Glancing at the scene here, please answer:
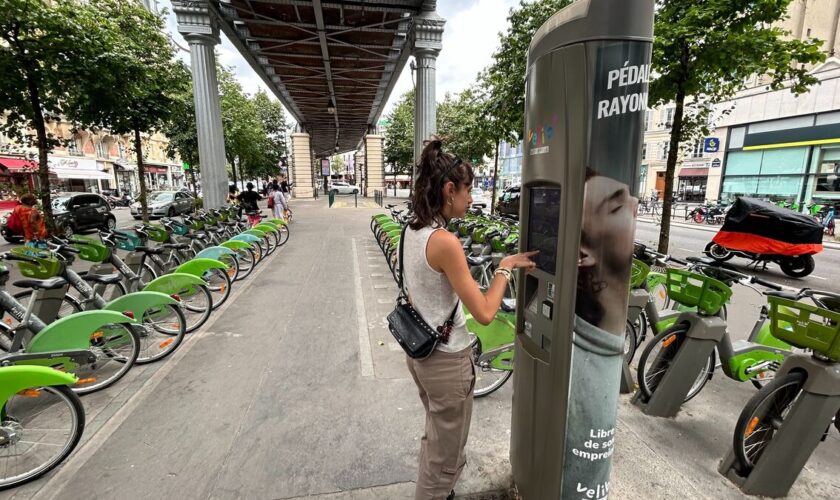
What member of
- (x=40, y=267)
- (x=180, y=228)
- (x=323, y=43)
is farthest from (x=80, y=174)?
(x=40, y=267)

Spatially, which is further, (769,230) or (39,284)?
(769,230)

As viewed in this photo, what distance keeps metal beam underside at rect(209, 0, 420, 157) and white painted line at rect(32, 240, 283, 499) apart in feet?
28.0

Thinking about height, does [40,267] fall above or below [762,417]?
above

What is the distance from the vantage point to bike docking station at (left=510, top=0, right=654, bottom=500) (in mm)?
1506

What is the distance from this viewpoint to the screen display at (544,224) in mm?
1693

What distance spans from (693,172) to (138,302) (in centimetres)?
3753

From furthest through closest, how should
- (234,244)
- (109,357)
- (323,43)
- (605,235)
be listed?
(323,43), (234,244), (109,357), (605,235)

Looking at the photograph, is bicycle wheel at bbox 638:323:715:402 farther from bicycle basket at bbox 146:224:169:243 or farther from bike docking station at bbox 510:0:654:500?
bicycle basket at bbox 146:224:169:243

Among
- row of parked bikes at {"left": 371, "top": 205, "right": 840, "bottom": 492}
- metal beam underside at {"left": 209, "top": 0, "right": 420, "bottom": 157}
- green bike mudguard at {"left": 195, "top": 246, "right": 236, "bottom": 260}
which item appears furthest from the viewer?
metal beam underside at {"left": 209, "top": 0, "right": 420, "bottom": 157}

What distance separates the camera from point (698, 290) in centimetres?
308

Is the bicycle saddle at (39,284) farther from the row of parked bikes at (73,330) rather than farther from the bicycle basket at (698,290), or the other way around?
the bicycle basket at (698,290)

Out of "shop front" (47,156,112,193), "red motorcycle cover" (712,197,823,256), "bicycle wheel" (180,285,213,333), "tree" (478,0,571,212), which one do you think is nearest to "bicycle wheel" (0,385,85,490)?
"bicycle wheel" (180,285,213,333)

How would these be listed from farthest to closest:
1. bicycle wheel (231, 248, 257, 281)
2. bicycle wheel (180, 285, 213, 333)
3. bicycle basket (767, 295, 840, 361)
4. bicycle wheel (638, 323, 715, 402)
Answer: bicycle wheel (231, 248, 257, 281) < bicycle wheel (180, 285, 213, 333) < bicycle wheel (638, 323, 715, 402) < bicycle basket (767, 295, 840, 361)

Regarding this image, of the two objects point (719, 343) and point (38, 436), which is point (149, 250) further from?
point (719, 343)
